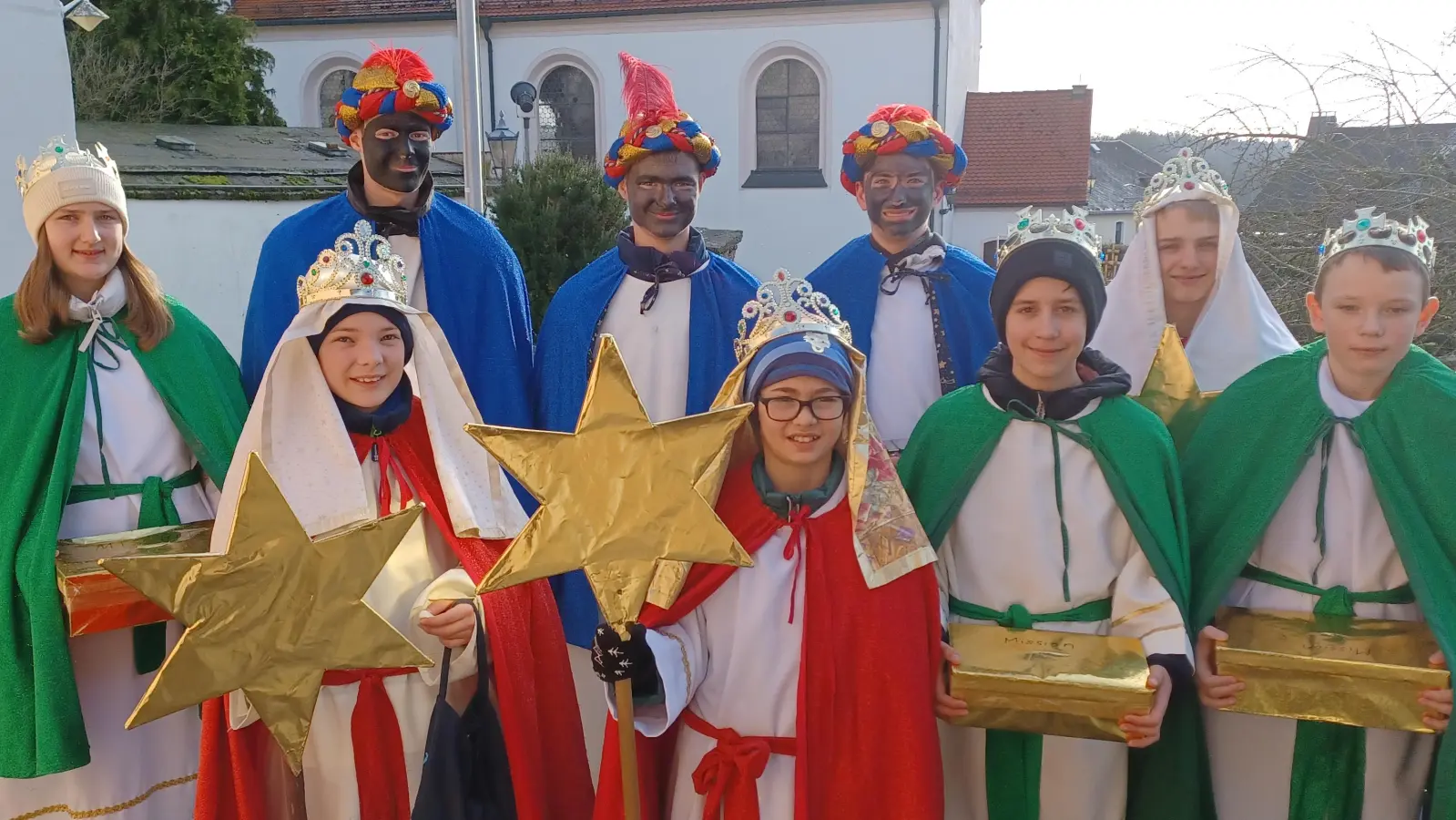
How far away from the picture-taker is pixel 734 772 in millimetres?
2795

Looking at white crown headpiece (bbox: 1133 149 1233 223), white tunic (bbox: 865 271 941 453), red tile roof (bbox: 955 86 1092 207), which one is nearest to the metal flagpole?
white tunic (bbox: 865 271 941 453)

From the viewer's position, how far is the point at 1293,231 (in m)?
5.59

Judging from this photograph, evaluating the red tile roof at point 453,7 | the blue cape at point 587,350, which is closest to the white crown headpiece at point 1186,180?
the blue cape at point 587,350

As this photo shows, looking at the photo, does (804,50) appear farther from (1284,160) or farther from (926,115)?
(926,115)

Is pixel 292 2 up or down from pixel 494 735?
up

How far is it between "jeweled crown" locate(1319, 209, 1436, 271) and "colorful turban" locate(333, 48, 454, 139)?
314 cm

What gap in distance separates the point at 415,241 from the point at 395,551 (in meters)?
1.76

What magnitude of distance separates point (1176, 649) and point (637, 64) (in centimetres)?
311

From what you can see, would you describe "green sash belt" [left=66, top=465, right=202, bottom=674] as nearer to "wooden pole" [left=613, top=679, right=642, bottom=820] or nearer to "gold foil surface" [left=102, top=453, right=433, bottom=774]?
"gold foil surface" [left=102, top=453, right=433, bottom=774]

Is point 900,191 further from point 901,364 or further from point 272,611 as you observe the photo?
point 272,611

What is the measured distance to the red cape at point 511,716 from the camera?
286 centimetres

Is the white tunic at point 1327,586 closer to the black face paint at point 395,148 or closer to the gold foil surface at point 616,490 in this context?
the gold foil surface at point 616,490

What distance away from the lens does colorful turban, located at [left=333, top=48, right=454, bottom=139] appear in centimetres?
399

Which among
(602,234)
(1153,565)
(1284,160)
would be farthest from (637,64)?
(602,234)
